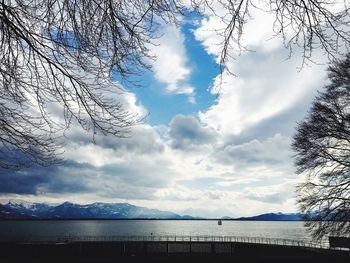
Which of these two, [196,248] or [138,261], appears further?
[196,248]

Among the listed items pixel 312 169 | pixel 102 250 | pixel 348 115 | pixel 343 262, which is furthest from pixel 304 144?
pixel 102 250

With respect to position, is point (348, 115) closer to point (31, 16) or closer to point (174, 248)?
point (31, 16)

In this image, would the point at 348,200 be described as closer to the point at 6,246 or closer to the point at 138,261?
the point at 138,261

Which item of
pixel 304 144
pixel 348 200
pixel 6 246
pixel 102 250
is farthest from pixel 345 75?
pixel 6 246

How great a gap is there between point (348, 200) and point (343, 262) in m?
4.83

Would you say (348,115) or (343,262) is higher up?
(348,115)

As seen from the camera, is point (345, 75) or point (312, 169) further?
point (312, 169)

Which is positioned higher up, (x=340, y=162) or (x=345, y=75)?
(x=345, y=75)

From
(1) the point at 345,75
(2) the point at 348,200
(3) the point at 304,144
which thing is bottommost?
(2) the point at 348,200

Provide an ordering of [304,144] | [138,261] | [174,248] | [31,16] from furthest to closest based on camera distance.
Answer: [174,248], [138,261], [304,144], [31,16]

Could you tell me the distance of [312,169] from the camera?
18.7 meters

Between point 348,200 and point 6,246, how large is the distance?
25170 millimetres

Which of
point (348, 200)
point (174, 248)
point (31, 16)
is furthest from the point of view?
point (174, 248)

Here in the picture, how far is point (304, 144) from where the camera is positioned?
61.3 feet
